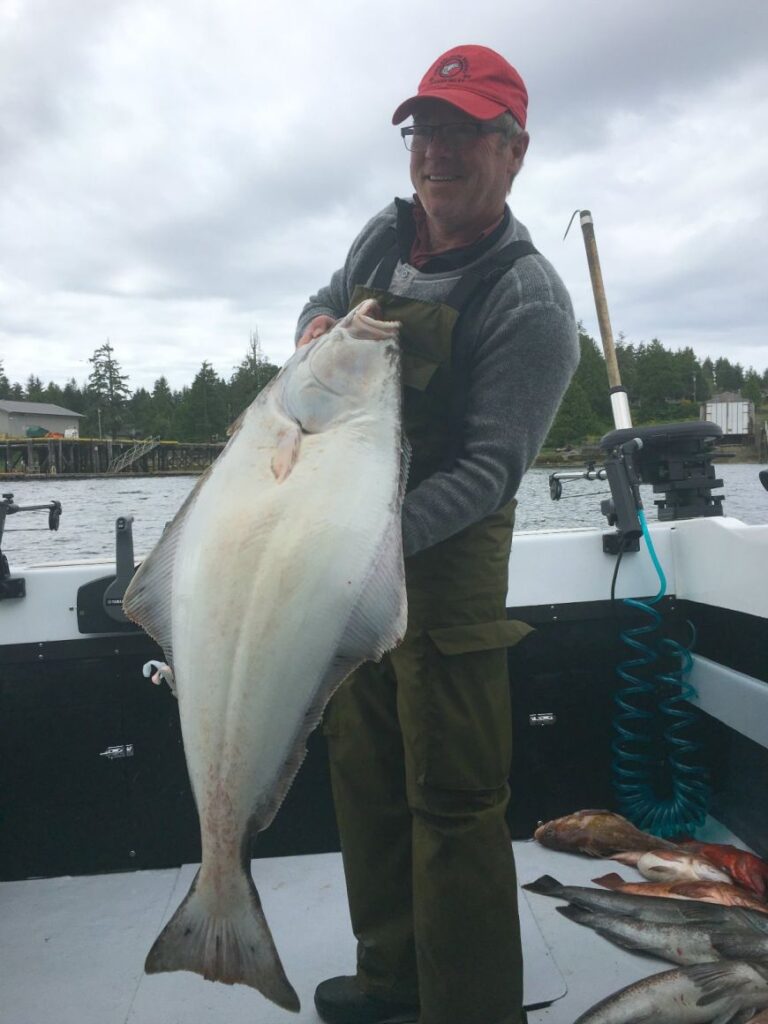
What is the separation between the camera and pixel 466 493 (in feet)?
6.19

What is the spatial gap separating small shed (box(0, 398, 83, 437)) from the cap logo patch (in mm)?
50151

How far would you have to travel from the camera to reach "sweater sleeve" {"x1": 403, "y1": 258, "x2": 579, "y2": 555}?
1.88 metres

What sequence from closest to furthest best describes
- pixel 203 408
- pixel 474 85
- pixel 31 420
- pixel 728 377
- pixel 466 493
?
pixel 466 493 < pixel 474 85 < pixel 31 420 < pixel 203 408 < pixel 728 377

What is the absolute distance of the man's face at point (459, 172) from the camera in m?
2.04

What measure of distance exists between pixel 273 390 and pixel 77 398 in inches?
3322

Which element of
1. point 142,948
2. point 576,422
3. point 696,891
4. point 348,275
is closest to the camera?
point 348,275

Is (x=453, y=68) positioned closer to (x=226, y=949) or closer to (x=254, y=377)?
(x=226, y=949)

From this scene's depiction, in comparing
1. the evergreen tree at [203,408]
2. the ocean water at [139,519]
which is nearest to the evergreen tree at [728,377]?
the evergreen tree at [203,408]

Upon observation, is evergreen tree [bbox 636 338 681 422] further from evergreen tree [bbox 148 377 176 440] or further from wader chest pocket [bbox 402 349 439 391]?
wader chest pocket [bbox 402 349 439 391]

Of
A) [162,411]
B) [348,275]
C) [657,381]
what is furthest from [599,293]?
[162,411]

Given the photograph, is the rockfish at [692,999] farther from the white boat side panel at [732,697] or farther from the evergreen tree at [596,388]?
the evergreen tree at [596,388]

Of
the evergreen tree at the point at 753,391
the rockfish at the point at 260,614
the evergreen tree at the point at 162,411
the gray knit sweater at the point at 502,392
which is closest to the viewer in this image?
the rockfish at the point at 260,614

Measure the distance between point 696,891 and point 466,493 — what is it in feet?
6.14

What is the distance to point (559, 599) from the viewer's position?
3.44 meters
